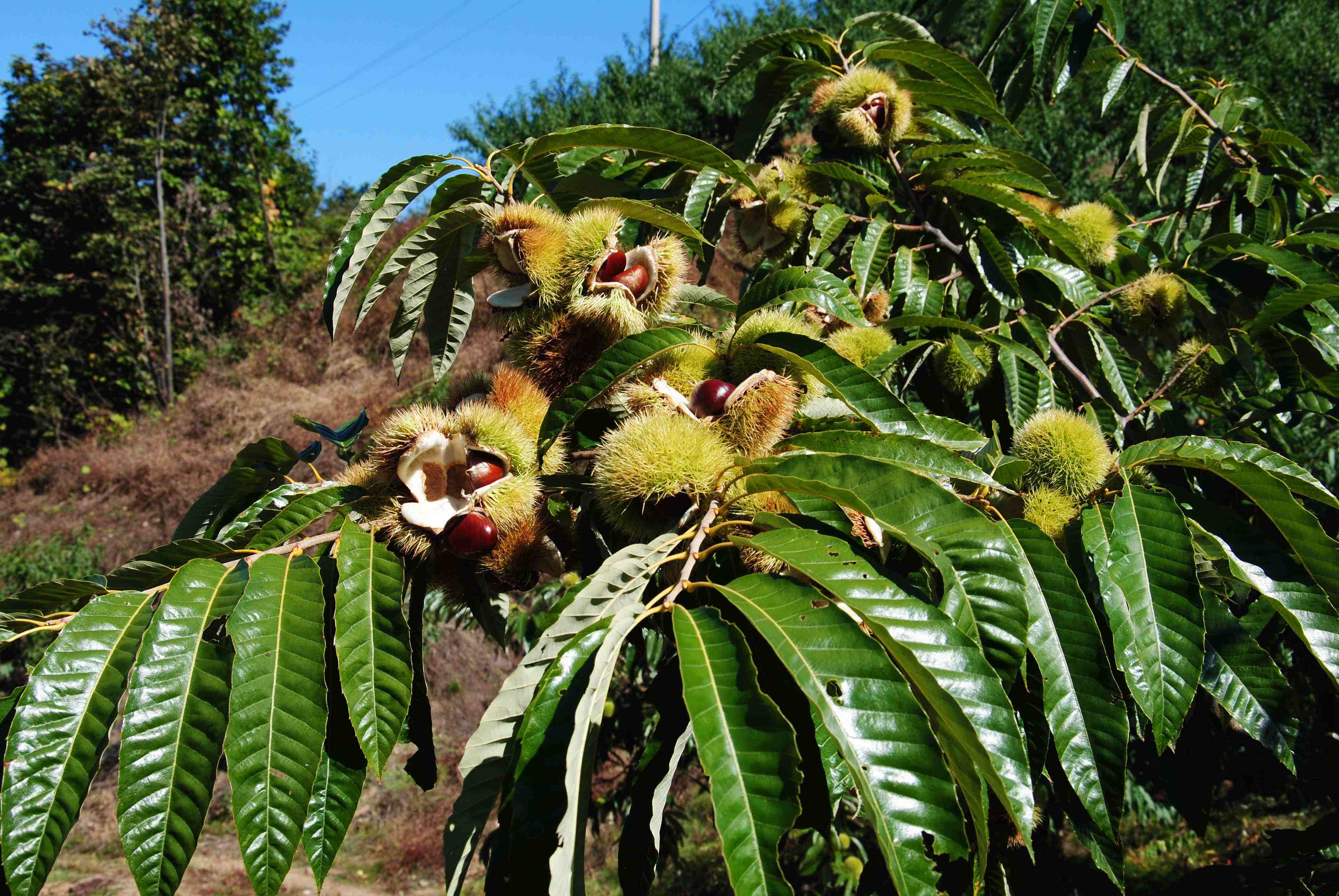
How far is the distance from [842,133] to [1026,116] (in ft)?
25.3

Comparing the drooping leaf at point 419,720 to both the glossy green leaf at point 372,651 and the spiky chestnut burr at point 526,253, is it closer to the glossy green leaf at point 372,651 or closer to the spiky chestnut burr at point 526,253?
the glossy green leaf at point 372,651

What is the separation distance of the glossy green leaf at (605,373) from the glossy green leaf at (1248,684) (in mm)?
698

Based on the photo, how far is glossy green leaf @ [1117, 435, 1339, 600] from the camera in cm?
89

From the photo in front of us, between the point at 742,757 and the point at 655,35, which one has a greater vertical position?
the point at 655,35

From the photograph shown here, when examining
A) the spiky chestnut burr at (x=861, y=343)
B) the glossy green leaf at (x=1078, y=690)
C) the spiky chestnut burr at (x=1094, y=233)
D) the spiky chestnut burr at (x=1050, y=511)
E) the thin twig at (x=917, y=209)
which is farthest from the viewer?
the spiky chestnut burr at (x=1094, y=233)

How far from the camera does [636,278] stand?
3.57ft

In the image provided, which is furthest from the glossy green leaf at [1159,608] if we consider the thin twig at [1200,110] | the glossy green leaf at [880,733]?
the thin twig at [1200,110]

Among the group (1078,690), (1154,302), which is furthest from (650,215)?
(1154,302)

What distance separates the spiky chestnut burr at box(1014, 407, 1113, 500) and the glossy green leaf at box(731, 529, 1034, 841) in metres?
0.47

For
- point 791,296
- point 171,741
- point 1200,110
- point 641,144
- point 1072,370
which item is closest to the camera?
point 171,741

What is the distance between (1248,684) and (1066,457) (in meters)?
0.34

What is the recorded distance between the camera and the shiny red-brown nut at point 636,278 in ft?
3.55

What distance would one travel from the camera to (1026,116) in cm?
809

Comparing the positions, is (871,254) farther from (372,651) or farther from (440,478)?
(372,651)
